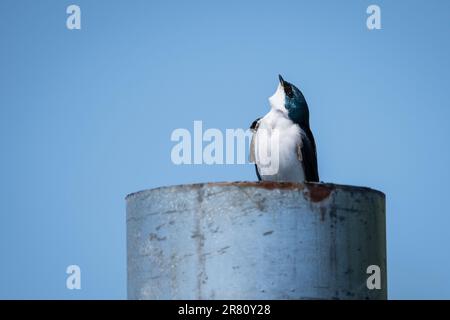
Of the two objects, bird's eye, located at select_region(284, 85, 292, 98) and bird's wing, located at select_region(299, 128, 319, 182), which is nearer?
bird's wing, located at select_region(299, 128, 319, 182)

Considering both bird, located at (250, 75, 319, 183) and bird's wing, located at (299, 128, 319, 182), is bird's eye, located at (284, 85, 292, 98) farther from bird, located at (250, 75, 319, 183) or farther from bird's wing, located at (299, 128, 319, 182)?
bird's wing, located at (299, 128, 319, 182)

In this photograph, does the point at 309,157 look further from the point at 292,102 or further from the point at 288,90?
the point at 288,90

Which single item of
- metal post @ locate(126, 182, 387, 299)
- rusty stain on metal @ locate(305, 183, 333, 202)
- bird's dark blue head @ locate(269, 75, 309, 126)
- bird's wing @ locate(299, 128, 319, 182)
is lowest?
metal post @ locate(126, 182, 387, 299)

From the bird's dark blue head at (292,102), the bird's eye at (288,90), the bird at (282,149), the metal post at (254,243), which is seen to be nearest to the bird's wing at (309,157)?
the bird at (282,149)

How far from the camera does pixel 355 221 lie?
6023mm

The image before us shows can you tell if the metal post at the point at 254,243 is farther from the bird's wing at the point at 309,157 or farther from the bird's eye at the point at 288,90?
the bird's eye at the point at 288,90

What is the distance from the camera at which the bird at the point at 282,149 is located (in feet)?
30.7

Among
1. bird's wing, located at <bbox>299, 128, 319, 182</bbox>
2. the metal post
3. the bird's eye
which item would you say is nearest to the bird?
bird's wing, located at <bbox>299, 128, 319, 182</bbox>

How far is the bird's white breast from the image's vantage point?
935 centimetres

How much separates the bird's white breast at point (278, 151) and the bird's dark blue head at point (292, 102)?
0.27 m

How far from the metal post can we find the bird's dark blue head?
3791 mm

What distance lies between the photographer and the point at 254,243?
19.0 ft
